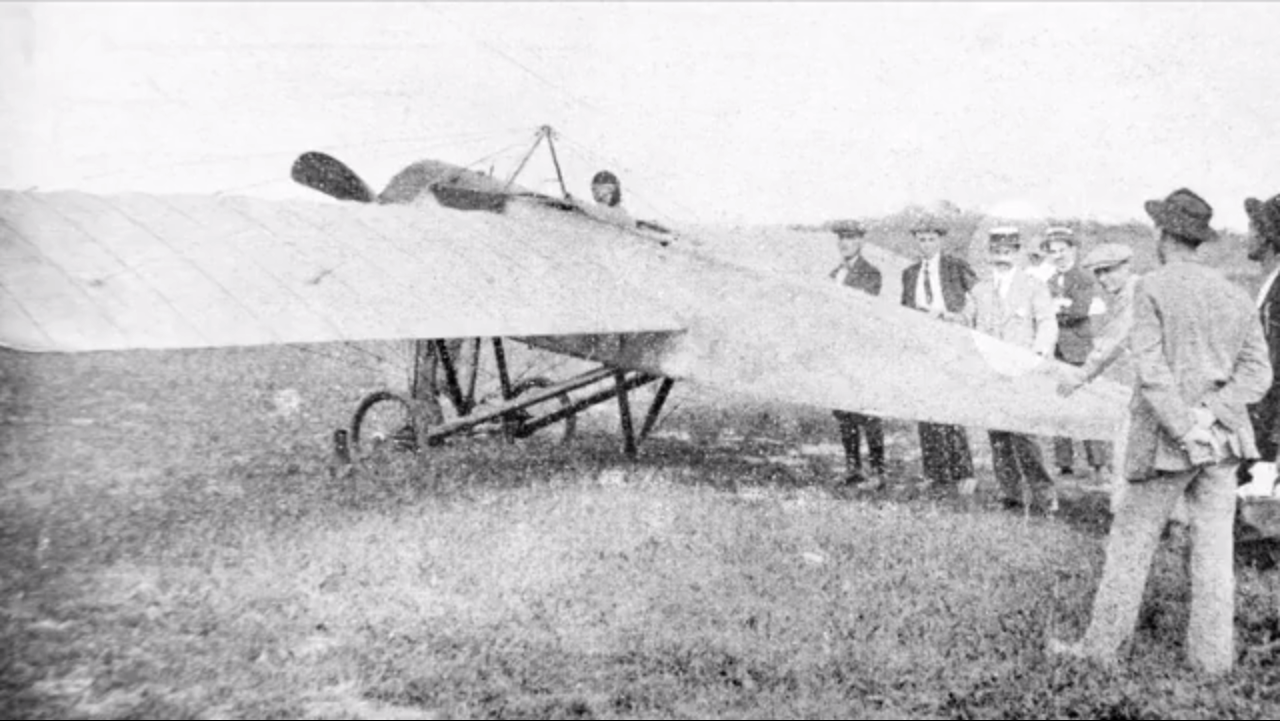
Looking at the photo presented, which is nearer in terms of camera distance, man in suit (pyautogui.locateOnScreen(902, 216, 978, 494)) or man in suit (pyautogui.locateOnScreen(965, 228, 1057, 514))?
man in suit (pyautogui.locateOnScreen(965, 228, 1057, 514))

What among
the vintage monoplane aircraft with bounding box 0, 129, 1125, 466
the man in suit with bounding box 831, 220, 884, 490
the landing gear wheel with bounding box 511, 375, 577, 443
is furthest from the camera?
the landing gear wheel with bounding box 511, 375, 577, 443

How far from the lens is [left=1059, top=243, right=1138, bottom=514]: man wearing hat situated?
5.24 metres

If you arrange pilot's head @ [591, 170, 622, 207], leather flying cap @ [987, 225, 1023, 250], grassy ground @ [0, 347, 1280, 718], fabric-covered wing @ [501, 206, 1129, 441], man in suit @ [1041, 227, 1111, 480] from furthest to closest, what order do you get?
pilot's head @ [591, 170, 622, 207] < man in suit @ [1041, 227, 1111, 480] < leather flying cap @ [987, 225, 1023, 250] < fabric-covered wing @ [501, 206, 1129, 441] < grassy ground @ [0, 347, 1280, 718]

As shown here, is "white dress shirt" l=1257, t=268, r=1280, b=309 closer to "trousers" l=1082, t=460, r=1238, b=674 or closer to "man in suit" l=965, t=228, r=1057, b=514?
"man in suit" l=965, t=228, r=1057, b=514

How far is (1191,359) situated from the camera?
14.0ft

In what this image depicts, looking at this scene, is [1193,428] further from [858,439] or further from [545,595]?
[858,439]

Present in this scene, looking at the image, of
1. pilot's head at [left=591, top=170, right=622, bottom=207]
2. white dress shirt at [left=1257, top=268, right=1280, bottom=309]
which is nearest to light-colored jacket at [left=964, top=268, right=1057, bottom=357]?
white dress shirt at [left=1257, top=268, right=1280, bottom=309]

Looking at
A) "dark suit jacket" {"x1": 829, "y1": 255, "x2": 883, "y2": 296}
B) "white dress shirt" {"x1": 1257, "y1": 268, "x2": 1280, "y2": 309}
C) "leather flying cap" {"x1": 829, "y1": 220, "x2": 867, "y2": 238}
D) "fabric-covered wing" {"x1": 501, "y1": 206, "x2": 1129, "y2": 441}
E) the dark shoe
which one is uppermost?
"leather flying cap" {"x1": 829, "y1": 220, "x2": 867, "y2": 238}

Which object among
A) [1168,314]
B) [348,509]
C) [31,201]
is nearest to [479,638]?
[348,509]

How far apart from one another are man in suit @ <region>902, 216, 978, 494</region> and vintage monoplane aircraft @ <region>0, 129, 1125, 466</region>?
1212 millimetres

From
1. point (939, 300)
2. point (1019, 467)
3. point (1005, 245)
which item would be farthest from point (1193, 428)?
point (939, 300)

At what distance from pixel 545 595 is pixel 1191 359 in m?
3.28

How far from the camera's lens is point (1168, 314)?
4.31 meters

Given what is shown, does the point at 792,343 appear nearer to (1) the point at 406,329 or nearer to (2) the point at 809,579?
(2) the point at 809,579
